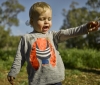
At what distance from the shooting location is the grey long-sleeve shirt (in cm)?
233

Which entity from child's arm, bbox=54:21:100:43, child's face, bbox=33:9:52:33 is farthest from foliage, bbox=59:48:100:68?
child's face, bbox=33:9:52:33

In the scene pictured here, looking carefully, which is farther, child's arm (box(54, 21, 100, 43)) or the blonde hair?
the blonde hair

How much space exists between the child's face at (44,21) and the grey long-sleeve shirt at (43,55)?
0.10 m

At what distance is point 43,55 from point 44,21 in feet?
1.18

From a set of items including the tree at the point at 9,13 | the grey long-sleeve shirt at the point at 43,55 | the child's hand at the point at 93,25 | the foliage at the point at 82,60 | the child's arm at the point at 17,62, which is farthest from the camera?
the tree at the point at 9,13

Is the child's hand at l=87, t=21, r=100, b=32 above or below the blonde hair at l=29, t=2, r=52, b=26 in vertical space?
below

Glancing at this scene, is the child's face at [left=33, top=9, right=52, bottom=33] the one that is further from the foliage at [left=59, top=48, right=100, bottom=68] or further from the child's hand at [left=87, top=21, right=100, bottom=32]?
the foliage at [left=59, top=48, right=100, bottom=68]

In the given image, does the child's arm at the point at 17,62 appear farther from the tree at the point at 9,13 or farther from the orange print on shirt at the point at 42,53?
the tree at the point at 9,13

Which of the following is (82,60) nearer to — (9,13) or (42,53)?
(42,53)

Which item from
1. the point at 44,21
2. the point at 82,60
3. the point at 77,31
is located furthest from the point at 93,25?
the point at 82,60

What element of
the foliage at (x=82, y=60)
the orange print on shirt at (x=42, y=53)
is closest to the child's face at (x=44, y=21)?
the orange print on shirt at (x=42, y=53)

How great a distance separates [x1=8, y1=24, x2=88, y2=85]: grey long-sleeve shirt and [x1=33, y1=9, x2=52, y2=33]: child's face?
98 millimetres

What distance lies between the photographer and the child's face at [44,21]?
2.35 m

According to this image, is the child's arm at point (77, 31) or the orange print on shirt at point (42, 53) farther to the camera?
the orange print on shirt at point (42, 53)
